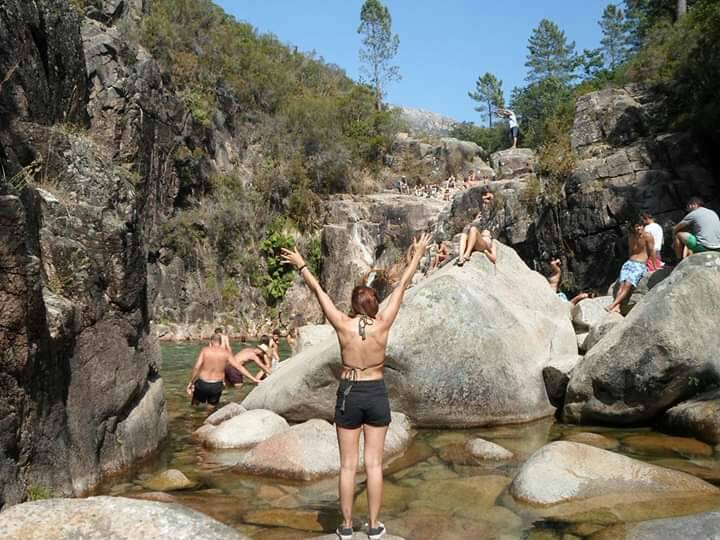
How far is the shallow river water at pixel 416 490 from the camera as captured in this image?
480cm

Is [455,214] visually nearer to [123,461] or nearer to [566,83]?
[123,461]

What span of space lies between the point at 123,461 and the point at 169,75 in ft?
90.5

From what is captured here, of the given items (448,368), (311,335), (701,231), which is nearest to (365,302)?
(448,368)

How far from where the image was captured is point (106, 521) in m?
3.34

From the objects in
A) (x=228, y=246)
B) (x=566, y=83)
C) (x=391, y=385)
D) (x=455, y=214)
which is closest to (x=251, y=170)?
(x=228, y=246)

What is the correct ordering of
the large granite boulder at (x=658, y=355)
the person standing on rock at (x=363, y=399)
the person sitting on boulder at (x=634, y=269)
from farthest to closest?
the person sitting on boulder at (x=634, y=269) → the large granite boulder at (x=658, y=355) → the person standing on rock at (x=363, y=399)

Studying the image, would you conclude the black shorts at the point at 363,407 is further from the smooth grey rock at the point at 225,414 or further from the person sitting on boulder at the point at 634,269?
the person sitting on boulder at the point at 634,269

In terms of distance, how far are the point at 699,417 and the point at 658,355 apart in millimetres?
736

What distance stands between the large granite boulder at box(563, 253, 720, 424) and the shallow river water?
31 centimetres

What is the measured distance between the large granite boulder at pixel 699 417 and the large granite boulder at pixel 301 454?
2829 mm

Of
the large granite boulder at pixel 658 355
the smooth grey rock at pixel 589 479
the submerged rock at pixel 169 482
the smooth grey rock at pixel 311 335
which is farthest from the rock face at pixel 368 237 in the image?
the smooth grey rock at pixel 589 479

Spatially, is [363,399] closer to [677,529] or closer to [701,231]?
[677,529]

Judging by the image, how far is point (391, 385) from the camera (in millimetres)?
7848

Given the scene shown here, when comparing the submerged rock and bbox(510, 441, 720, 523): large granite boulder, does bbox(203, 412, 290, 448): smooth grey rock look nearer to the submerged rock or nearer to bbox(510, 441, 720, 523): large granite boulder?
the submerged rock
